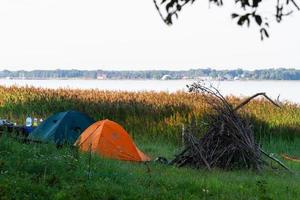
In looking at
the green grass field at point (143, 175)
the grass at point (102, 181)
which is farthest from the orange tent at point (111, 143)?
the grass at point (102, 181)

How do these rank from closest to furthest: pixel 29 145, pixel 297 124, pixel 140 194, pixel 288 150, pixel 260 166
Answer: pixel 140 194 < pixel 29 145 < pixel 260 166 < pixel 288 150 < pixel 297 124

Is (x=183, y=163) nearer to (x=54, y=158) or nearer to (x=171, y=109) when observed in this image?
(x=54, y=158)

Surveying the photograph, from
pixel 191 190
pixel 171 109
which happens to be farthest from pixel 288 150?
pixel 191 190

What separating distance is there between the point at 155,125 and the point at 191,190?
1015 cm

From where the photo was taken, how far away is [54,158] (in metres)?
9.56

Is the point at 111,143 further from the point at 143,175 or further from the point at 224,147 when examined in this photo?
the point at 143,175

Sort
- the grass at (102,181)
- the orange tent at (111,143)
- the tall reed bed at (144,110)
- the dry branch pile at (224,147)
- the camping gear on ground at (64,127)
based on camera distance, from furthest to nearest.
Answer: the tall reed bed at (144,110)
the camping gear on ground at (64,127)
the orange tent at (111,143)
the dry branch pile at (224,147)
the grass at (102,181)

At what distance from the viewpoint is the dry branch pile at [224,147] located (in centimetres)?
1277

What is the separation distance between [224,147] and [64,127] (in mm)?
4247

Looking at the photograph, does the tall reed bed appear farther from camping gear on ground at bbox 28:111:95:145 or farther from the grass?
the grass

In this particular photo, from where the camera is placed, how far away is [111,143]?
13.5 m

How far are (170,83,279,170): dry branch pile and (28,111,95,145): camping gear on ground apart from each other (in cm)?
333

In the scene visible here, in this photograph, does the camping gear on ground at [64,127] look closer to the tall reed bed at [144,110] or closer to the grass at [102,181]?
the tall reed bed at [144,110]

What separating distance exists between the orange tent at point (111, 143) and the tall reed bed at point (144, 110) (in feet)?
15.1
